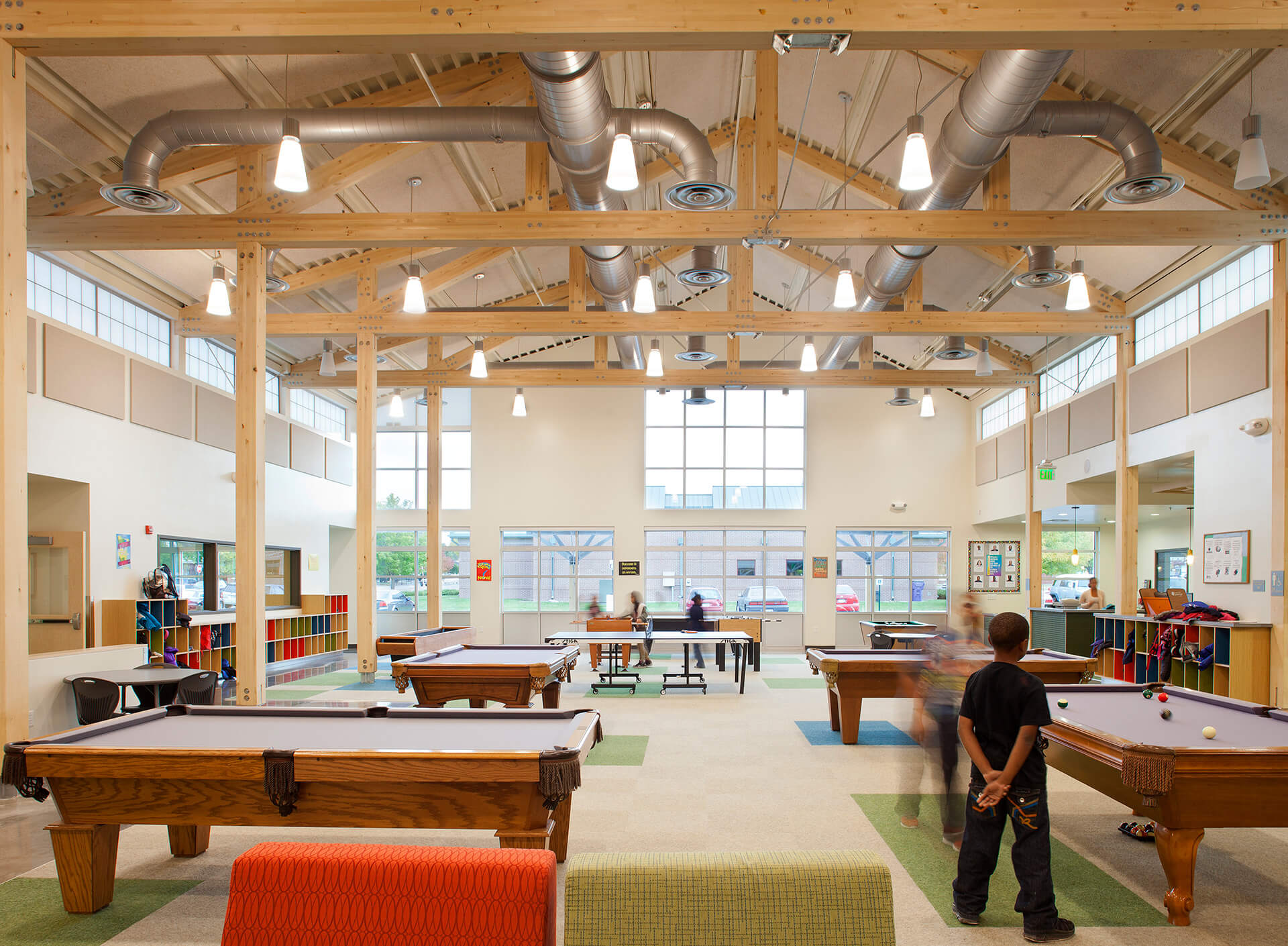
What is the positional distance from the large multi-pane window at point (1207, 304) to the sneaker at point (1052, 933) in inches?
303

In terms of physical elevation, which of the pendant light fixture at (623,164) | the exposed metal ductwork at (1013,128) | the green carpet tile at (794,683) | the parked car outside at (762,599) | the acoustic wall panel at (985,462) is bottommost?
the green carpet tile at (794,683)

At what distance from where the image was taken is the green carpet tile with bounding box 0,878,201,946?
3.74 meters

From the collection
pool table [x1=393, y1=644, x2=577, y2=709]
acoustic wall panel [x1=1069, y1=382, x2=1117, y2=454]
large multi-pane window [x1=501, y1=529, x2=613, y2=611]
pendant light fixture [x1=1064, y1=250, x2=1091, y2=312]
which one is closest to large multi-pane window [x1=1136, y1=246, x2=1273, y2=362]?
acoustic wall panel [x1=1069, y1=382, x2=1117, y2=454]

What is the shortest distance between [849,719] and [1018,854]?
4045 mm

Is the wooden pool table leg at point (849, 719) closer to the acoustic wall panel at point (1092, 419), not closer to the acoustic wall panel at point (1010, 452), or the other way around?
the acoustic wall panel at point (1092, 419)

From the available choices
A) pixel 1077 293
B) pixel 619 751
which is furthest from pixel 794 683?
pixel 1077 293

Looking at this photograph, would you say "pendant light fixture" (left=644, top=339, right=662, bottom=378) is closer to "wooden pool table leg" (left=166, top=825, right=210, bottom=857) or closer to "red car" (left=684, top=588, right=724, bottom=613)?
"wooden pool table leg" (left=166, top=825, right=210, bottom=857)

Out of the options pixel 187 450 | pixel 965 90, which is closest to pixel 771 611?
pixel 187 450

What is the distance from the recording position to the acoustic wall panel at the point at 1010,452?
52.2 ft

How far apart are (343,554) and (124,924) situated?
1610 centimetres

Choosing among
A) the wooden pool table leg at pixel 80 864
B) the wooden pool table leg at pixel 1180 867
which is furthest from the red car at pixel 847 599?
the wooden pool table leg at pixel 80 864

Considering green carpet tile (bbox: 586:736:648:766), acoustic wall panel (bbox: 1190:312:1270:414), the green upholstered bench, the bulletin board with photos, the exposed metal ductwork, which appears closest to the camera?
the green upholstered bench

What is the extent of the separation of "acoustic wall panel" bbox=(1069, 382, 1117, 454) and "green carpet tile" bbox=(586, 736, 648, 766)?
340 inches

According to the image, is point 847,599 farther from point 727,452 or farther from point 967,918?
point 967,918
